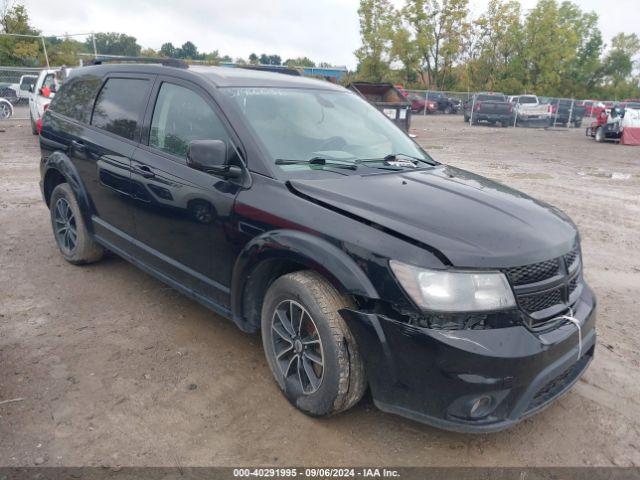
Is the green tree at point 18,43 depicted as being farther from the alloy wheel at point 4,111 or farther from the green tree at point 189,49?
the green tree at point 189,49

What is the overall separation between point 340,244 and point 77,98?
11.4ft

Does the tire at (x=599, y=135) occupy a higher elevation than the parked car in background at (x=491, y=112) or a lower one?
lower

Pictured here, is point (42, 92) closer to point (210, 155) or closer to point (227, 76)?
point (227, 76)

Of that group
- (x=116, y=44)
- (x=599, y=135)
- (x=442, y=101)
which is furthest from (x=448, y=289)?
(x=116, y=44)

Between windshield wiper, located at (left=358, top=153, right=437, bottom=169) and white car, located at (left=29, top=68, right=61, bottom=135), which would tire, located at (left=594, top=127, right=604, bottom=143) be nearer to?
white car, located at (left=29, top=68, right=61, bottom=135)

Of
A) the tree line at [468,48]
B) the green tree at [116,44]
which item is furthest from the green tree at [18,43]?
the green tree at [116,44]

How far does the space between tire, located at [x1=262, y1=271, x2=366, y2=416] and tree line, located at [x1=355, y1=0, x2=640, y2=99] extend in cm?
4980

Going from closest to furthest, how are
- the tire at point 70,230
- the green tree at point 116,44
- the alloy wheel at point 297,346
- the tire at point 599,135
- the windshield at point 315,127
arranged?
the alloy wheel at point 297,346 → the windshield at point 315,127 → the tire at point 70,230 → the tire at point 599,135 → the green tree at point 116,44

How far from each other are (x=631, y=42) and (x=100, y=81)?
259ft

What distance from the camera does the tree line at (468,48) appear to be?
49.4 m

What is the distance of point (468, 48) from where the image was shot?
52.1m

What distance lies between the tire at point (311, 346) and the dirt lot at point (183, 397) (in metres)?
0.18

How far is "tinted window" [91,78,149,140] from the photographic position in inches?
153

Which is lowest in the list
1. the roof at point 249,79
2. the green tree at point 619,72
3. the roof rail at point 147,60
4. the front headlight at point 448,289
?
the front headlight at point 448,289
